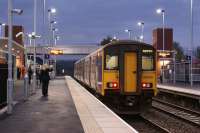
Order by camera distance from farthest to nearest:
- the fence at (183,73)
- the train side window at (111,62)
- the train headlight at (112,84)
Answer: the fence at (183,73) → the train side window at (111,62) → the train headlight at (112,84)

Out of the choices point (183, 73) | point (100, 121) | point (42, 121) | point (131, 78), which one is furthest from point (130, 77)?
point (183, 73)

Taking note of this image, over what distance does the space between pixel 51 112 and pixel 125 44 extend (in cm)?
582

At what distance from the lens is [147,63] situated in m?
27.2

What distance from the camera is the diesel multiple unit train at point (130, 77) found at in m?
26.7

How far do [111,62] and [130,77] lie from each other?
1269 mm

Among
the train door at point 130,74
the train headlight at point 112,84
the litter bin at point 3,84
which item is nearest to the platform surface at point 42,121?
the litter bin at point 3,84

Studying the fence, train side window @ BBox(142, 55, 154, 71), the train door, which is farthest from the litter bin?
the fence

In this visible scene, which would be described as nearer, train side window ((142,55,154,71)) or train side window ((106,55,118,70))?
train side window ((142,55,154,71))

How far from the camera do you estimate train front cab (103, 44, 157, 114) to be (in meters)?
26.7

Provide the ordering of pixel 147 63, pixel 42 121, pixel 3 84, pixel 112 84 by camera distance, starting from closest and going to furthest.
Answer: pixel 42 121
pixel 3 84
pixel 112 84
pixel 147 63

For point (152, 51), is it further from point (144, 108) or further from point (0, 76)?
point (0, 76)

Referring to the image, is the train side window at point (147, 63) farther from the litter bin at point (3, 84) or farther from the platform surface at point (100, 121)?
the litter bin at point (3, 84)

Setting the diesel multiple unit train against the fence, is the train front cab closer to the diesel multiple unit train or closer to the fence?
the diesel multiple unit train

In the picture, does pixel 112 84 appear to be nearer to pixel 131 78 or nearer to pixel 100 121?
pixel 131 78
